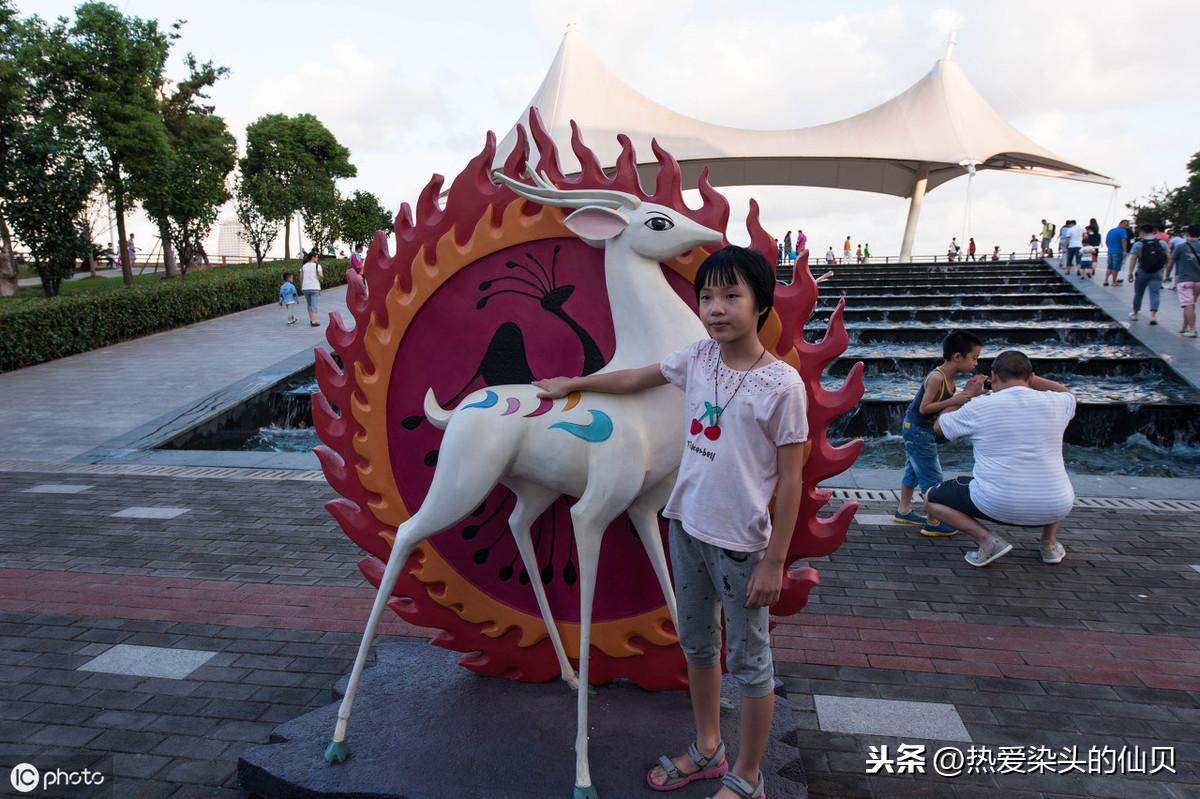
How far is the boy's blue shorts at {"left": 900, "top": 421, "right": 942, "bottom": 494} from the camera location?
19.1ft

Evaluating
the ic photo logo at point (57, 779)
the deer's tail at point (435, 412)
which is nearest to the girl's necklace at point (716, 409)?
the deer's tail at point (435, 412)

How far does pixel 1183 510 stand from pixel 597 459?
5.83 metres

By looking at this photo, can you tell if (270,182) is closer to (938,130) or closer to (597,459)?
(938,130)

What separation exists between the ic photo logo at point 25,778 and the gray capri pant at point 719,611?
8.40ft

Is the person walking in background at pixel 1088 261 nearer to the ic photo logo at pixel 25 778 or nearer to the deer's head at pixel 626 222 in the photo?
the deer's head at pixel 626 222

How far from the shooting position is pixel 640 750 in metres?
2.86

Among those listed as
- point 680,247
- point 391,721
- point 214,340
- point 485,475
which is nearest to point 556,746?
point 391,721

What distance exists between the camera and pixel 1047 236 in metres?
27.0

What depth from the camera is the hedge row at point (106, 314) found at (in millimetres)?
12625

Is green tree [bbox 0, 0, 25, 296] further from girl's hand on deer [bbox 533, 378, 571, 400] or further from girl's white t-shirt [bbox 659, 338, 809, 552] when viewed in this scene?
girl's white t-shirt [bbox 659, 338, 809, 552]

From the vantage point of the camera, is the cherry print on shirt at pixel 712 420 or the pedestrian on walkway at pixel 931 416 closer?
the cherry print on shirt at pixel 712 420

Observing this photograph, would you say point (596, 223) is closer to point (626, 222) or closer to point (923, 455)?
point (626, 222)

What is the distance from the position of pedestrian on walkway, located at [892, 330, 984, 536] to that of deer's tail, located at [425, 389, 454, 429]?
12.4ft

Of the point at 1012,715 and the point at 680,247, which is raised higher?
the point at 680,247
